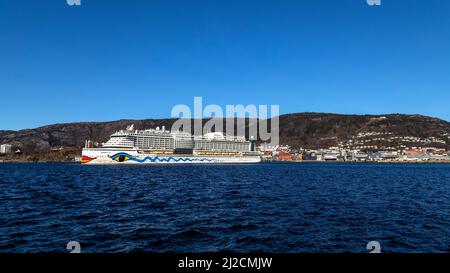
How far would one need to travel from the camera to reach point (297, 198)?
1029 inches

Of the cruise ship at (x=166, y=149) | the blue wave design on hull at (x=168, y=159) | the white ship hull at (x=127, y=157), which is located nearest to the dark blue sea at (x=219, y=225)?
the white ship hull at (x=127, y=157)

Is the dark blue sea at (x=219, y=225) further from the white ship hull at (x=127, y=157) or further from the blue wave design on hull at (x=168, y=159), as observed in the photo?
the blue wave design on hull at (x=168, y=159)

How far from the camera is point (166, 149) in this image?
124 meters

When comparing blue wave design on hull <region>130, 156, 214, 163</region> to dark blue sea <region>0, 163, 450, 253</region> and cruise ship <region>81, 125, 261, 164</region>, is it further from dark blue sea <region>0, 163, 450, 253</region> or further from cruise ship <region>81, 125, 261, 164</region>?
dark blue sea <region>0, 163, 450, 253</region>

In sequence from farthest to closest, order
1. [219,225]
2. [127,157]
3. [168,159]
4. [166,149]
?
[166,149], [168,159], [127,157], [219,225]

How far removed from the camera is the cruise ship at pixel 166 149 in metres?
109

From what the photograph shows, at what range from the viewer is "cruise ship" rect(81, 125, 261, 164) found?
10900 centimetres

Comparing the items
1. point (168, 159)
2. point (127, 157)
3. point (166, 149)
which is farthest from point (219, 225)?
point (166, 149)

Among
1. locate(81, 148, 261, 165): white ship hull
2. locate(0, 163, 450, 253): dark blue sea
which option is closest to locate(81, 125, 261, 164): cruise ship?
locate(81, 148, 261, 165): white ship hull

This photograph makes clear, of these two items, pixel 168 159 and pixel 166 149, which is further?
pixel 166 149

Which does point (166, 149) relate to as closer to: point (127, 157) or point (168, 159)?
point (168, 159)

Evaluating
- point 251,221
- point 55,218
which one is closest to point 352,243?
point 251,221
